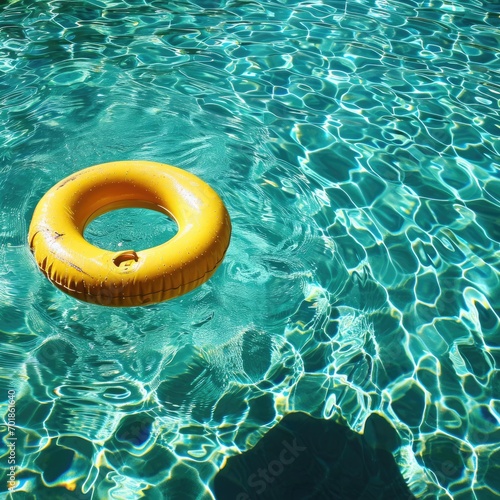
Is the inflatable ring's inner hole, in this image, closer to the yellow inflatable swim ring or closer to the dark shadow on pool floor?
the yellow inflatable swim ring

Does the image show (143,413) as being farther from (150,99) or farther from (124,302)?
(150,99)

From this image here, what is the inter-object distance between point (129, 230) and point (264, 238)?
827mm

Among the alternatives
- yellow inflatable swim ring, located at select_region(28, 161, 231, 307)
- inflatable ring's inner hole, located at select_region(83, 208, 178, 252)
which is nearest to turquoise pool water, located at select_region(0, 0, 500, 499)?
inflatable ring's inner hole, located at select_region(83, 208, 178, 252)

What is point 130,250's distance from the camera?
3.00 metres

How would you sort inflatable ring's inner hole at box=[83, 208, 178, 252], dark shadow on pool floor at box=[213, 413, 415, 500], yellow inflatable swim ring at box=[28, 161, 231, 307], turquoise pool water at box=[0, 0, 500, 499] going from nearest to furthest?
yellow inflatable swim ring at box=[28, 161, 231, 307], dark shadow on pool floor at box=[213, 413, 415, 500], turquoise pool water at box=[0, 0, 500, 499], inflatable ring's inner hole at box=[83, 208, 178, 252]

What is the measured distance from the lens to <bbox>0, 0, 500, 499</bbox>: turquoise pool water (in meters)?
3.21

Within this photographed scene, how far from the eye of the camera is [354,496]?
9.89ft

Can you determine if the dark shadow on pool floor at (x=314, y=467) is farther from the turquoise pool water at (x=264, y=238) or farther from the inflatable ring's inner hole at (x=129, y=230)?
the inflatable ring's inner hole at (x=129, y=230)

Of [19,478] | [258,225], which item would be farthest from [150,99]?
A: [19,478]

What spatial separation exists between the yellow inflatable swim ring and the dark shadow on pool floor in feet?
2.77

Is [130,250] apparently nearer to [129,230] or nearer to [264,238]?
[129,230]

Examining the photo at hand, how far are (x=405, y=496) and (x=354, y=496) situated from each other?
229 mm

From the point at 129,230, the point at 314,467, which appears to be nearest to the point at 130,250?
the point at 129,230

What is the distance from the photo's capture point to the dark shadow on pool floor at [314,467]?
3.00 meters
